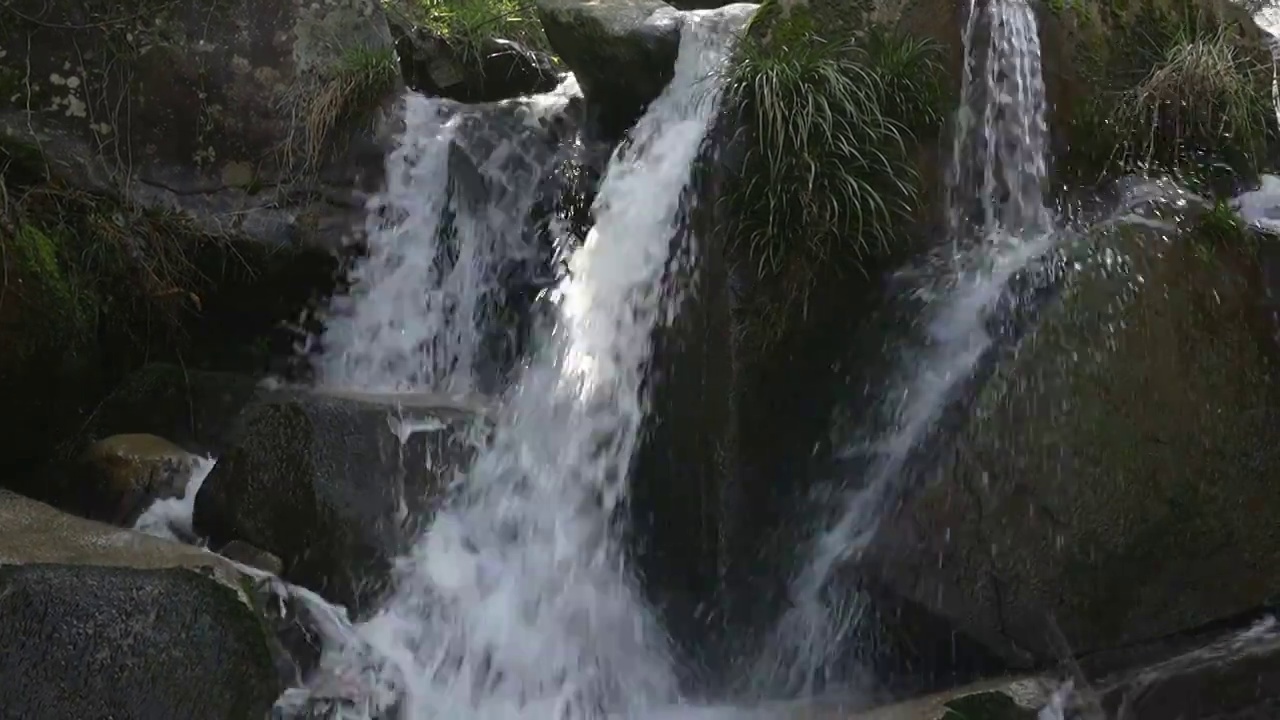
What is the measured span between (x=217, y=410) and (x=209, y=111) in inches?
61.3

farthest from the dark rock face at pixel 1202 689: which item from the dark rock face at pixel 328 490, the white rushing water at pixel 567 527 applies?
the dark rock face at pixel 328 490

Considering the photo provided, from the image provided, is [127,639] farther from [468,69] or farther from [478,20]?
[478,20]

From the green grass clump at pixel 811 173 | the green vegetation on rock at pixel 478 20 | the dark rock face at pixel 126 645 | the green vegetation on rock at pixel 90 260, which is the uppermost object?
the green vegetation on rock at pixel 478 20

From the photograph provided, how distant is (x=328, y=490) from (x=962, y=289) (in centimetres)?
265

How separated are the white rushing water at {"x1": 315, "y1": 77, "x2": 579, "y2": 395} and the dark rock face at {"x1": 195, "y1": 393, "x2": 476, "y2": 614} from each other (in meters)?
1.14

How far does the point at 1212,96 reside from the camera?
16.2 ft

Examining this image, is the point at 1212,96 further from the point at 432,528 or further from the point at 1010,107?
the point at 432,528

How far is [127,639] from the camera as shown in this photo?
3.07 m

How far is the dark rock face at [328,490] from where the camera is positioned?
417 cm

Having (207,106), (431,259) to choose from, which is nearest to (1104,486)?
(431,259)

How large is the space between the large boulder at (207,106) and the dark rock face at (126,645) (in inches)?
104

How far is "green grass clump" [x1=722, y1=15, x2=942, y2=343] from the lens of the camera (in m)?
4.44

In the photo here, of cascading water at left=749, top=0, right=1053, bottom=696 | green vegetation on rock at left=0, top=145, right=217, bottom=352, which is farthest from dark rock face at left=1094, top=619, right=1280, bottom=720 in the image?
green vegetation on rock at left=0, top=145, right=217, bottom=352

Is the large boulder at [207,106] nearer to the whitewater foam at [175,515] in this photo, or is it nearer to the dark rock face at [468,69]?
the dark rock face at [468,69]
